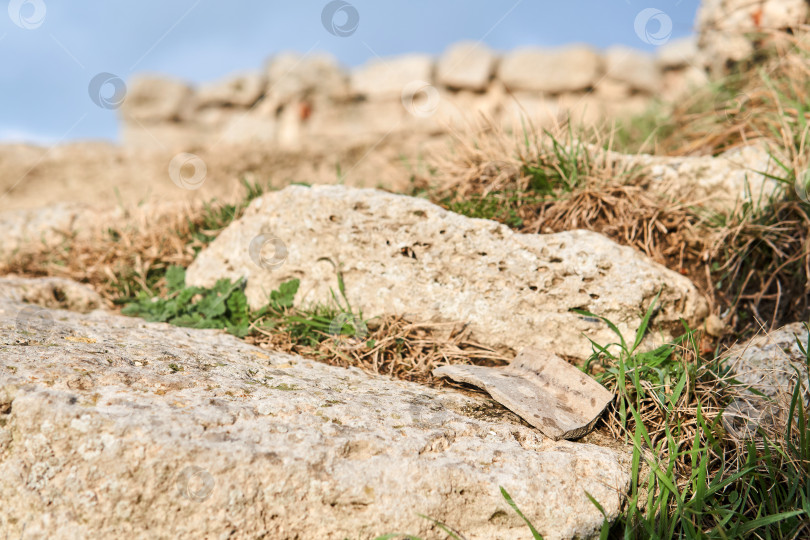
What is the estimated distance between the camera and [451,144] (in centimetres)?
401

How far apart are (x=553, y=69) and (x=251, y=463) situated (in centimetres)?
1108

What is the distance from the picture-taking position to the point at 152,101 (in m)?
12.6

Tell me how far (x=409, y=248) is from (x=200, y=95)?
39.2ft

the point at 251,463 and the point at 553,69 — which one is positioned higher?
the point at 553,69

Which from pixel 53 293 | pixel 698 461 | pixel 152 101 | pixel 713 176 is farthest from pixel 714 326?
pixel 152 101

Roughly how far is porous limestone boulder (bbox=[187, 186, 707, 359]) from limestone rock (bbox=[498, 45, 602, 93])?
9.02 m

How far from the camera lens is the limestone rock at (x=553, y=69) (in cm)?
1092

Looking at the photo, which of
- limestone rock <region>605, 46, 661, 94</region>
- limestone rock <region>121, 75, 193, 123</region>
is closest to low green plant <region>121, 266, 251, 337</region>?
limestone rock <region>605, 46, 661, 94</region>

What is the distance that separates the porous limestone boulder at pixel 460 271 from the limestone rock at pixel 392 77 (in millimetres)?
9107

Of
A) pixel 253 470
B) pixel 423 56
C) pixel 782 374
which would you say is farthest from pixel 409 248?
pixel 423 56

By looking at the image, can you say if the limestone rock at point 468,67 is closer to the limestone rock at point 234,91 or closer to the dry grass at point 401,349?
the limestone rock at point 234,91

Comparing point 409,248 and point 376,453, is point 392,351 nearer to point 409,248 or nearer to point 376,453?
point 409,248

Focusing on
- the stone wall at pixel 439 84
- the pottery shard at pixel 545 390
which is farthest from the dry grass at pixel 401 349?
the stone wall at pixel 439 84

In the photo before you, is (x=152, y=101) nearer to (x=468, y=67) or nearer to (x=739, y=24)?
(x=468, y=67)
